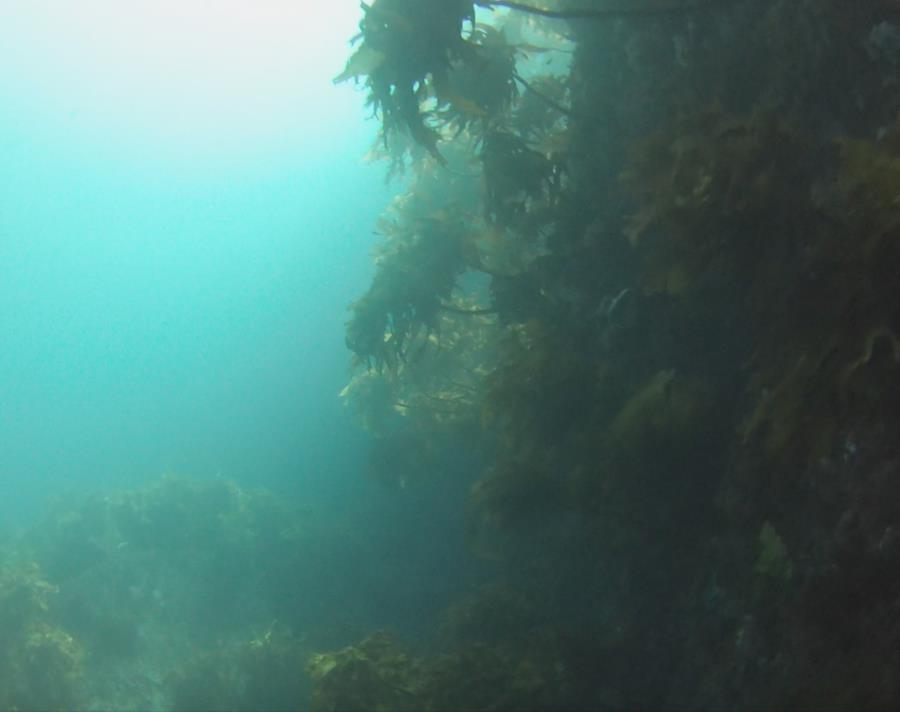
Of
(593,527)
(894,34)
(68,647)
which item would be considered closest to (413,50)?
(894,34)

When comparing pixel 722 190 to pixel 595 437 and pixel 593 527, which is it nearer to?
pixel 595 437

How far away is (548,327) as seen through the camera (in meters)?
7.55

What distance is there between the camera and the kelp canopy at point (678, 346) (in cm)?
336

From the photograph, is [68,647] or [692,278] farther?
[68,647]

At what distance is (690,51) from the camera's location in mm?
5965

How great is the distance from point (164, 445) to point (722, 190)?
6144 cm

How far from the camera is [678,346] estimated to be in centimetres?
616

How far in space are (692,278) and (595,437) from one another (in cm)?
259

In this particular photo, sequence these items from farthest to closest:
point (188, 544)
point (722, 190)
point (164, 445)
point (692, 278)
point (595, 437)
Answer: point (164, 445), point (188, 544), point (595, 437), point (692, 278), point (722, 190)

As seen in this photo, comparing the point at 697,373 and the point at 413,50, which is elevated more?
the point at 413,50

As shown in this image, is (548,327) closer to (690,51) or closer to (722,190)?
(690,51)

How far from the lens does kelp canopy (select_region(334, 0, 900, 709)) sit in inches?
132

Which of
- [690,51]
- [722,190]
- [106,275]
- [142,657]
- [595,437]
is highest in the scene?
[106,275]

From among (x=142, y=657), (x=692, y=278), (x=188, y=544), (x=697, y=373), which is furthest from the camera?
(x=188, y=544)
